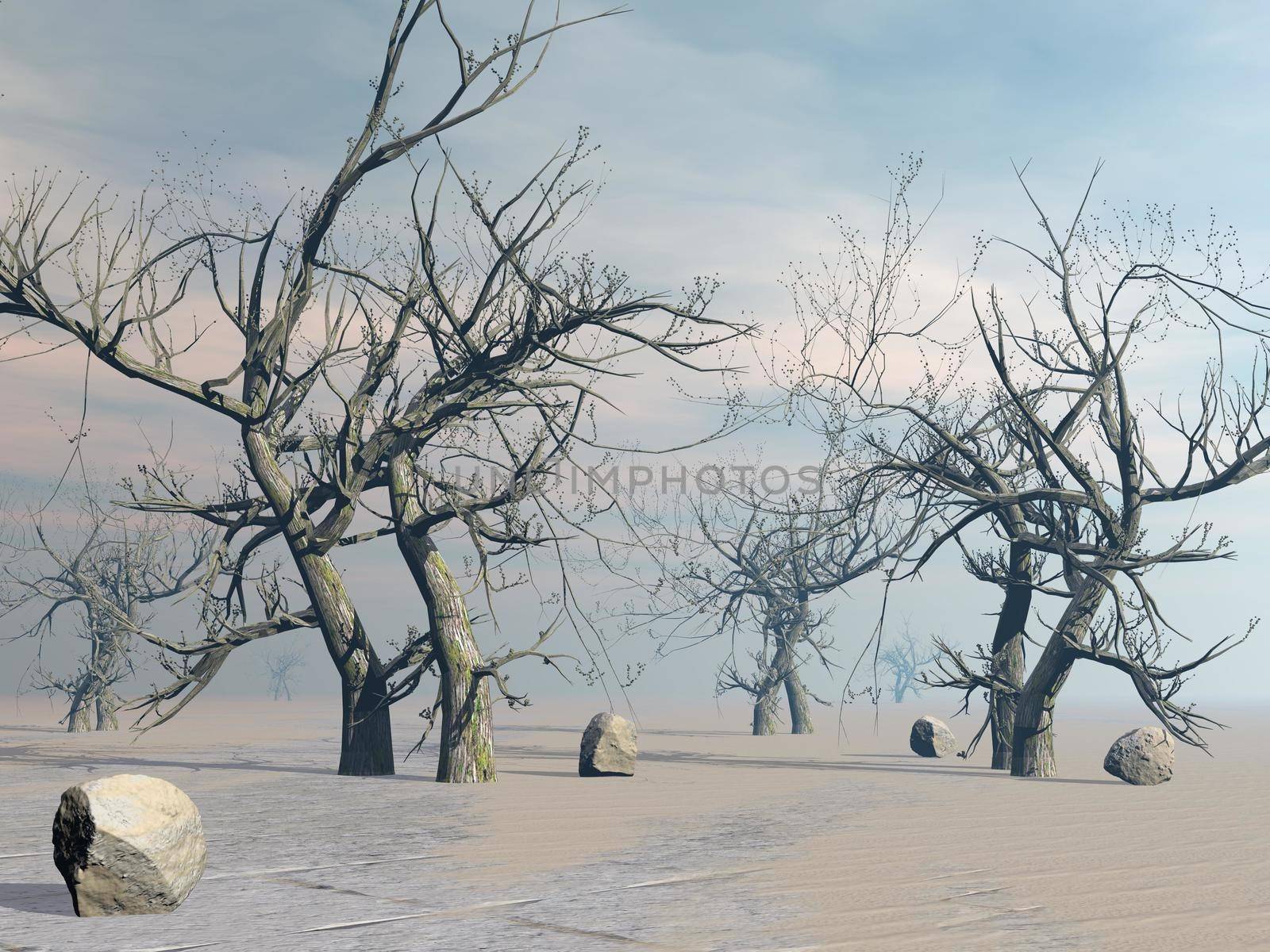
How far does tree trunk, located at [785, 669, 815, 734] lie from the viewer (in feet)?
108

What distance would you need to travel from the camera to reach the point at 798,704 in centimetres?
3353

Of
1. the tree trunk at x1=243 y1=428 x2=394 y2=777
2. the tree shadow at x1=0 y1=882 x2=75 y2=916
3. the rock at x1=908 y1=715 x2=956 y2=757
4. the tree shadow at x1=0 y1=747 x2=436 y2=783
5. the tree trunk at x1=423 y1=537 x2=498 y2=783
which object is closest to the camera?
the tree shadow at x1=0 y1=882 x2=75 y2=916

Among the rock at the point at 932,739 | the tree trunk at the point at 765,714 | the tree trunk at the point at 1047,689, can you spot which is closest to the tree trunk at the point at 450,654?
the tree trunk at the point at 1047,689

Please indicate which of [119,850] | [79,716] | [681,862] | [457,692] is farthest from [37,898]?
[79,716]

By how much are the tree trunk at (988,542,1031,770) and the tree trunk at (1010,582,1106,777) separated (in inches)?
29.9

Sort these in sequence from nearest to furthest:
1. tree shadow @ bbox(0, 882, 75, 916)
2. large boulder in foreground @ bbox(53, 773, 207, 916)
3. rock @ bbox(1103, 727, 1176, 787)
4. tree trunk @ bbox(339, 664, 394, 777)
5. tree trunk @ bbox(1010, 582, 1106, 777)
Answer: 1. large boulder in foreground @ bbox(53, 773, 207, 916)
2. tree shadow @ bbox(0, 882, 75, 916)
3. tree trunk @ bbox(339, 664, 394, 777)
4. rock @ bbox(1103, 727, 1176, 787)
5. tree trunk @ bbox(1010, 582, 1106, 777)

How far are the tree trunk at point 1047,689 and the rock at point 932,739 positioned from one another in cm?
612

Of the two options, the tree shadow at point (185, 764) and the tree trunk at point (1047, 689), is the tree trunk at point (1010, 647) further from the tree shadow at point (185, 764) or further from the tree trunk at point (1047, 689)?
the tree shadow at point (185, 764)

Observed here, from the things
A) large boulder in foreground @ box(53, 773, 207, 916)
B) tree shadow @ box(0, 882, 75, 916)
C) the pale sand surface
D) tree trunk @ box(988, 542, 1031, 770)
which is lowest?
tree shadow @ box(0, 882, 75, 916)

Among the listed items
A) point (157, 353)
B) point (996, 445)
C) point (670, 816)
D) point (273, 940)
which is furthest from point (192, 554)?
point (273, 940)

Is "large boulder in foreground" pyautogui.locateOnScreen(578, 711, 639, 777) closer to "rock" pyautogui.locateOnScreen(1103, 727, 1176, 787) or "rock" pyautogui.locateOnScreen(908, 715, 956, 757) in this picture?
"rock" pyautogui.locateOnScreen(1103, 727, 1176, 787)

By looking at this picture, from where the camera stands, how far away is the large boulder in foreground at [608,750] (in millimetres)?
17016

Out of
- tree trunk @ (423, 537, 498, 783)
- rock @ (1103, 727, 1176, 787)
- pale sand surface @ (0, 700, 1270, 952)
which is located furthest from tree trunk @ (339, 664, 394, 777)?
rock @ (1103, 727, 1176, 787)

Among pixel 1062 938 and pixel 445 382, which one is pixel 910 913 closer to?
pixel 1062 938
